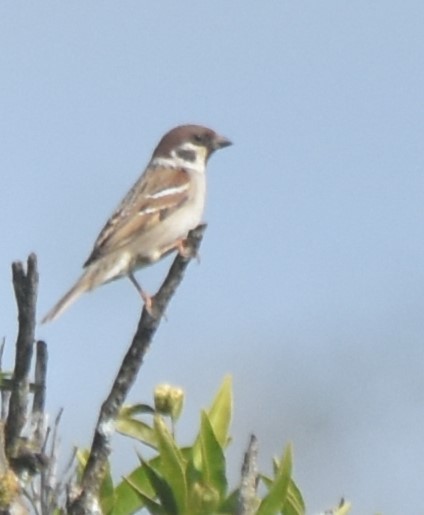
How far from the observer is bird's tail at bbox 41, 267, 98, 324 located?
6.14m

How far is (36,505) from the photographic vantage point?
241cm

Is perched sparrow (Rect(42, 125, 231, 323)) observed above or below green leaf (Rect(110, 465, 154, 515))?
below

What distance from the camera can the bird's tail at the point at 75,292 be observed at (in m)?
6.14

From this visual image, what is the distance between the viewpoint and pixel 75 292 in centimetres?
640

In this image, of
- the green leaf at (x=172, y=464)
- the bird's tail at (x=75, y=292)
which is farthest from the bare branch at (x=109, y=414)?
the bird's tail at (x=75, y=292)

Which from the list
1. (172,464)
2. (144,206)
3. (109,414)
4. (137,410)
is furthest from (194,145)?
(109,414)

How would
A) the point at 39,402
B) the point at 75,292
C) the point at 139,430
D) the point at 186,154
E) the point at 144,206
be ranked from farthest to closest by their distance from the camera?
the point at 186,154
the point at 144,206
the point at 75,292
the point at 139,430
the point at 39,402

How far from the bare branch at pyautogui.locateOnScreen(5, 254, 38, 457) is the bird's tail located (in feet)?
12.9

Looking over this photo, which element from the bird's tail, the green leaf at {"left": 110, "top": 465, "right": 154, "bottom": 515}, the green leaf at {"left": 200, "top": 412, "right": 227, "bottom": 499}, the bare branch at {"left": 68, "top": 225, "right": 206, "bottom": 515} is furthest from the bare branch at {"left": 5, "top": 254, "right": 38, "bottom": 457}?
the bird's tail

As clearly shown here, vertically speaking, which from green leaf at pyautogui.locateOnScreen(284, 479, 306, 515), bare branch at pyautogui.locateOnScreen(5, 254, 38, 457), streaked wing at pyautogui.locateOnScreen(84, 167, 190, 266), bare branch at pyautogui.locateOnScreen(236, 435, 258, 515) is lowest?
streaked wing at pyautogui.locateOnScreen(84, 167, 190, 266)

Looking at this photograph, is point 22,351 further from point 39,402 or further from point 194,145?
point 194,145

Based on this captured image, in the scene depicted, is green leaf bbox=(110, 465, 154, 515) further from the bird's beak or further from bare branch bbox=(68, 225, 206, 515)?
the bird's beak

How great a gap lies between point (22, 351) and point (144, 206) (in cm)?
557

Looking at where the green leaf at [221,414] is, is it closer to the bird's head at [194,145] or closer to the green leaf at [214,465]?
the green leaf at [214,465]
